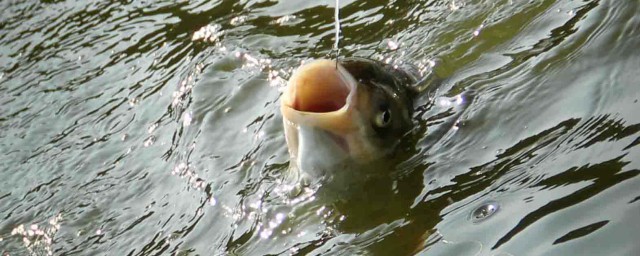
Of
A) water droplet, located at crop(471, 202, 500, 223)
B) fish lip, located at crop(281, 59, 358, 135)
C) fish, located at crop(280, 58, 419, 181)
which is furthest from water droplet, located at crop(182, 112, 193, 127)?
Result: water droplet, located at crop(471, 202, 500, 223)

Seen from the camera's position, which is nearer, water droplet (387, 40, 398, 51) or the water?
the water

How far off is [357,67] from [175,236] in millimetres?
1101

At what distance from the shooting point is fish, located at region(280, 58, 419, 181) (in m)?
4.02

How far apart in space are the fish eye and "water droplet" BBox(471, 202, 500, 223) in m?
0.76

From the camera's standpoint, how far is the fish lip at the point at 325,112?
3.96 m

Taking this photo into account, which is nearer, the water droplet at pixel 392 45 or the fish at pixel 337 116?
the fish at pixel 337 116

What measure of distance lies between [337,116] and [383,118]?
32 centimetres

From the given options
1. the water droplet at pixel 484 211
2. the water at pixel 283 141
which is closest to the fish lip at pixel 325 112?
the water at pixel 283 141

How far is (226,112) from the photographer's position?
5523mm

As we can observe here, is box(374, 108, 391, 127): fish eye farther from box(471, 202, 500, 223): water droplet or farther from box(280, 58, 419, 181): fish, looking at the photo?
box(471, 202, 500, 223): water droplet

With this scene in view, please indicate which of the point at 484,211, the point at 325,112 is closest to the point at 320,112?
the point at 325,112

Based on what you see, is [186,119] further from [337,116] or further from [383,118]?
[337,116]

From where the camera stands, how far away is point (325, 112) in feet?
13.6

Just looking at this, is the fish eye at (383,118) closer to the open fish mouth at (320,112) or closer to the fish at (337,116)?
the fish at (337,116)
